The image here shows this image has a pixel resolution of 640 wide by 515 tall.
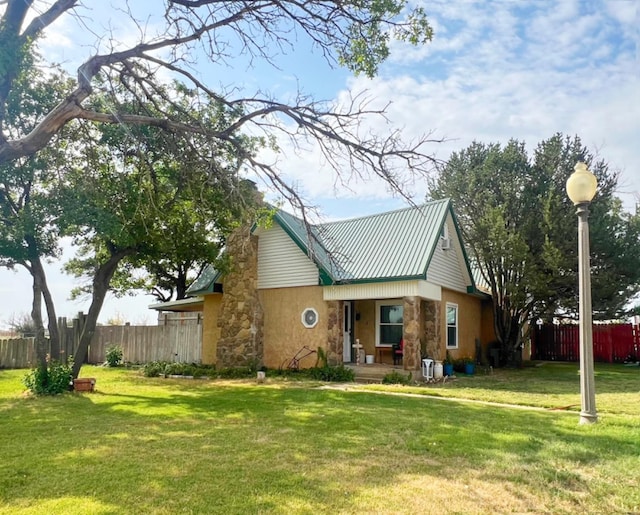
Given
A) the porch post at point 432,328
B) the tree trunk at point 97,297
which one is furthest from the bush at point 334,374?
the tree trunk at point 97,297

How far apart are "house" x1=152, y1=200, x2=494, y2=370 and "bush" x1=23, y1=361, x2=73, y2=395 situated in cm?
581

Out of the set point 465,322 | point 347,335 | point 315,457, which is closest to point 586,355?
point 315,457

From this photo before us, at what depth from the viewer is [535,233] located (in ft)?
62.5

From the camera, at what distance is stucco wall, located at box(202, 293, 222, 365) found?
706 inches

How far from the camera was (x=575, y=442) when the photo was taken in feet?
19.8

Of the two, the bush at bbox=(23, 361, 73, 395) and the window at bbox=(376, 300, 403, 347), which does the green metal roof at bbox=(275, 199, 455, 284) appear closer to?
the window at bbox=(376, 300, 403, 347)

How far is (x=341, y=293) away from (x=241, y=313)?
362 centimetres

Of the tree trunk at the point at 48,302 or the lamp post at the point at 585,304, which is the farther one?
the tree trunk at the point at 48,302

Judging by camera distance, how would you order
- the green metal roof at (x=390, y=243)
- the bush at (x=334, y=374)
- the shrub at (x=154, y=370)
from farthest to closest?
1. the shrub at (x=154, y=370)
2. the green metal roof at (x=390, y=243)
3. the bush at (x=334, y=374)

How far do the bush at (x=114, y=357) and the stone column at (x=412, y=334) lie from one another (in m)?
12.2

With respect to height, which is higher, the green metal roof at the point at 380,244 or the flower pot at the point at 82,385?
the green metal roof at the point at 380,244

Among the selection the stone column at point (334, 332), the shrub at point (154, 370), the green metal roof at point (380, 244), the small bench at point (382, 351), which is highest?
the green metal roof at point (380, 244)

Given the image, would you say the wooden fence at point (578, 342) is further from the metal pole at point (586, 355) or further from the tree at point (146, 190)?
the tree at point (146, 190)

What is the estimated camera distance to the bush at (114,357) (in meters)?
19.6
